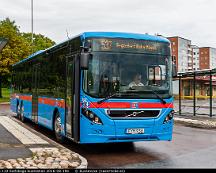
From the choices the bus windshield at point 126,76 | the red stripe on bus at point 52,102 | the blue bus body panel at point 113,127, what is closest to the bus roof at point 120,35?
the bus windshield at point 126,76

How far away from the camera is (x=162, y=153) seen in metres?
11.5

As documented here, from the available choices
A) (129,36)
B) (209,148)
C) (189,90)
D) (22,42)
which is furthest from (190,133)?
(22,42)

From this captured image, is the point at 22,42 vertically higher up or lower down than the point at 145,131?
higher up

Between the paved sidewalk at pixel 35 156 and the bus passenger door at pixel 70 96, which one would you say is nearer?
the paved sidewalk at pixel 35 156

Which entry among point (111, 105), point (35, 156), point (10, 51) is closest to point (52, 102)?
point (111, 105)

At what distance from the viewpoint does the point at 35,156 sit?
32.5ft

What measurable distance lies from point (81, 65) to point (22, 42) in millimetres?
48461

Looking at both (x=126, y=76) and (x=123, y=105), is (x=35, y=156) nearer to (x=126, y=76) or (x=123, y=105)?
(x=123, y=105)

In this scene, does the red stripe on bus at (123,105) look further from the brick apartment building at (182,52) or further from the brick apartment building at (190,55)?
the brick apartment building at (182,52)

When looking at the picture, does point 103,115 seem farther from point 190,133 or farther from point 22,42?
point 22,42

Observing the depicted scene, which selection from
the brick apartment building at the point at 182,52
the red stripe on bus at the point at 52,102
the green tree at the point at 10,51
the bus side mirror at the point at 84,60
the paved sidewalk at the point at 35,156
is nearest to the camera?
the paved sidewalk at the point at 35,156

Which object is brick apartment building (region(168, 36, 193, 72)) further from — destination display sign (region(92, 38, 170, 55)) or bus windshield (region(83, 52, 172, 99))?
bus windshield (region(83, 52, 172, 99))

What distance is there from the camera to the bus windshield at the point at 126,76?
1088cm

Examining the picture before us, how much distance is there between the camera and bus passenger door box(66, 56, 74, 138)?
11.6m
